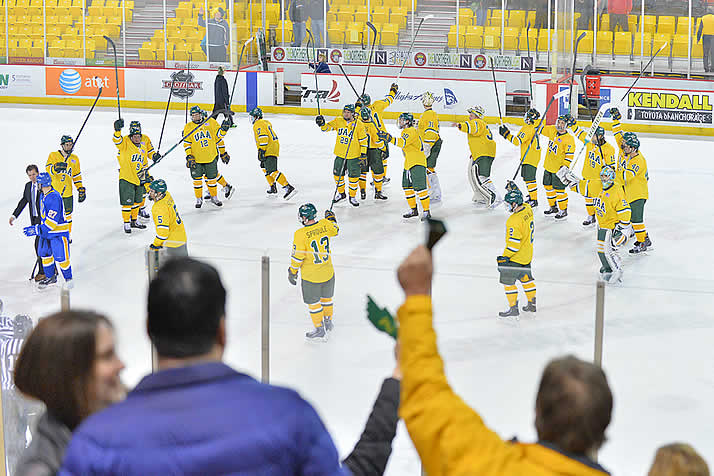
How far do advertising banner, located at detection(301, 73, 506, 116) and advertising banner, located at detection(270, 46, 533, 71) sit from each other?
86 cm

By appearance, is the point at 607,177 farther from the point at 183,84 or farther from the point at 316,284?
the point at 183,84

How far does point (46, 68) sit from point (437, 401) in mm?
18882

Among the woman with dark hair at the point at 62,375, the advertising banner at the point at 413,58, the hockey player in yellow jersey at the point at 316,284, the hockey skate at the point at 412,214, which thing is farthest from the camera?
the advertising banner at the point at 413,58

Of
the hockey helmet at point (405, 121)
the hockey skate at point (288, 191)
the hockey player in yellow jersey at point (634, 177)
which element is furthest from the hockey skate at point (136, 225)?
the hockey player in yellow jersey at point (634, 177)

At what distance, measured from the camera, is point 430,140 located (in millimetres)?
12383

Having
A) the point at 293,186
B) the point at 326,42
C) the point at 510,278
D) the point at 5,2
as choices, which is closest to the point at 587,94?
the point at 326,42

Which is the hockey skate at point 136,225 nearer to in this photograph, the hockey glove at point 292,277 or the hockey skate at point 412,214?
the hockey skate at point 412,214

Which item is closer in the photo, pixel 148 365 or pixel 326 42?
pixel 148 365

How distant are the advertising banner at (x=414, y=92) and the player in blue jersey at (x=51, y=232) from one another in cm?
985

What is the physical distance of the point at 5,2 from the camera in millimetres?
20844

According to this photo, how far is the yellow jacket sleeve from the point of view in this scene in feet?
5.93

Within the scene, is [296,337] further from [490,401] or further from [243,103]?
[243,103]

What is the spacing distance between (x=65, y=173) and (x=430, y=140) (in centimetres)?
441

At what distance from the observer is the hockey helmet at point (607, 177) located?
912 cm
